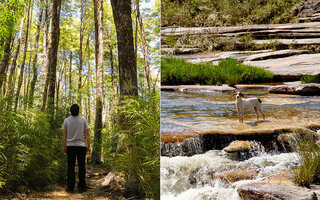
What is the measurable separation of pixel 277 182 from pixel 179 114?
3.00ft

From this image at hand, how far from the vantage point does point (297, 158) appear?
2215 mm

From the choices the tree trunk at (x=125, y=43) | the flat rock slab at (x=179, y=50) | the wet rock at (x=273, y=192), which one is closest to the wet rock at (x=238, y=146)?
the wet rock at (x=273, y=192)

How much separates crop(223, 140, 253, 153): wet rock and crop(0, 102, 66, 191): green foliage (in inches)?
99.9

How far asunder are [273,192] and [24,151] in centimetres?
307

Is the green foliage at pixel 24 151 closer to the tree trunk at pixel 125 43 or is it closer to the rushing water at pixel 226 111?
the tree trunk at pixel 125 43

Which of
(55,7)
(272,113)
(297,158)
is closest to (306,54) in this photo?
(272,113)

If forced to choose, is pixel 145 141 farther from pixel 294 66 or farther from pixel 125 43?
Answer: pixel 125 43

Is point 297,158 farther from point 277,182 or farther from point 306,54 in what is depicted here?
point 306,54

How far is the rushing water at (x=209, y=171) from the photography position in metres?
2.21

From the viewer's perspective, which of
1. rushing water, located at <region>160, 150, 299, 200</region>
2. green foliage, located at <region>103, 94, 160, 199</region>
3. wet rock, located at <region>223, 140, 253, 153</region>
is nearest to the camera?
rushing water, located at <region>160, 150, 299, 200</region>

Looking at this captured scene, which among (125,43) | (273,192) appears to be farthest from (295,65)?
(125,43)

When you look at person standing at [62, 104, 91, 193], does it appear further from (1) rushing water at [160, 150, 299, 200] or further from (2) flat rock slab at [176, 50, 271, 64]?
(2) flat rock slab at [176, 50, 271, 64]

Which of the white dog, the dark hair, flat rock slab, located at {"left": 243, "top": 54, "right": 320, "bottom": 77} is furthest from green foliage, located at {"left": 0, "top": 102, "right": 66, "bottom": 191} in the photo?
flat rock slab, located at {"left": 243, "top": 54, "right": 320, "bottom": 77}

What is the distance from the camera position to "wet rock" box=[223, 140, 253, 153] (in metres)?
2.31
